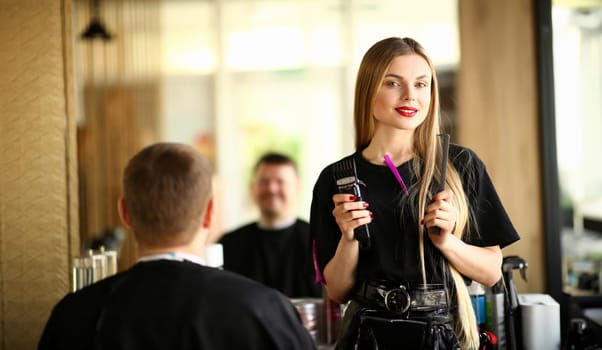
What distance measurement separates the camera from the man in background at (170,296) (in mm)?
1340

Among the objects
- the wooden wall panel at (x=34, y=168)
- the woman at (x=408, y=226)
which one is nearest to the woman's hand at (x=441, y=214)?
the woman at (x=408, y=226)

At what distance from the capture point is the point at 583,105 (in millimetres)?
3242

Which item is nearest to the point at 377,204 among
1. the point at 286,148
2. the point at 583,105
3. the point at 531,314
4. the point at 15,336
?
the point at 531,314

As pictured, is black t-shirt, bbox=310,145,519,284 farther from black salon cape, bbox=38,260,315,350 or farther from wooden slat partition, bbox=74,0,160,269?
wooden slat partition, bbox=74,0,160,269

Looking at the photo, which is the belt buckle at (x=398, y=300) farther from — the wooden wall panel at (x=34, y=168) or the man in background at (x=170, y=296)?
the wooden wall panel at (x=34, y=168)

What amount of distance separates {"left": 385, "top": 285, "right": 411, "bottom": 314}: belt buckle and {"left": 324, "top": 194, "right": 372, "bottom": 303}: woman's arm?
0.40 ft

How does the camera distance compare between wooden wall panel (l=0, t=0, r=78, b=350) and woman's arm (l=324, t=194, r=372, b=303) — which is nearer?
woman's arm (l=324, t=194, r=372, b=303)

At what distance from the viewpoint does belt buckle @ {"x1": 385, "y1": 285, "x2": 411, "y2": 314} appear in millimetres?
1683

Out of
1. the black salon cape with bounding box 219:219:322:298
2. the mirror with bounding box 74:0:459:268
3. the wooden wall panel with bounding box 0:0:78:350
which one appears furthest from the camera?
the mirror with bounding box 74:0:459:268

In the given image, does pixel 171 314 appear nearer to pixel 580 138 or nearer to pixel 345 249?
pixel 345 249

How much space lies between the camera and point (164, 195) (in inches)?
54.6

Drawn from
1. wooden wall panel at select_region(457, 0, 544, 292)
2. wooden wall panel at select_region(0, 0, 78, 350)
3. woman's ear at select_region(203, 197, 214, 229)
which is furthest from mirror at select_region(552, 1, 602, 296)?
wooden wall panel at select_region(0, 0, 78, 350)

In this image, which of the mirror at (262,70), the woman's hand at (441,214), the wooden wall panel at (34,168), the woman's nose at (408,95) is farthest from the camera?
the mirror at (262,70)

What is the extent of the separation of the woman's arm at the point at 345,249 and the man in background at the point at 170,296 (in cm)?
32
